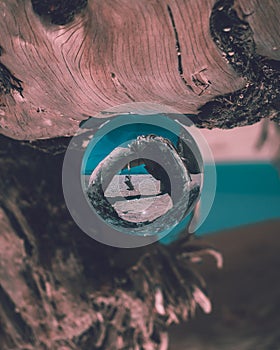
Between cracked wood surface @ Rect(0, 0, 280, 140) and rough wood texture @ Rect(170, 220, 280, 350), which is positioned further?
rough wood texture @ Rect(170, 220, 280, 350)

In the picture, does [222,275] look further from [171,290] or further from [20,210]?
[20,210]

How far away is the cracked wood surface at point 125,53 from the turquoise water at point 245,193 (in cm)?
104

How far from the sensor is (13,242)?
5.74 feet

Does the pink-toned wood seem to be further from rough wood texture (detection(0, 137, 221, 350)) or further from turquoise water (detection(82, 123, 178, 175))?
rough wood texture (detection(0, 137, 221, 350))

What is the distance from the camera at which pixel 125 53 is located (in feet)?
3.37

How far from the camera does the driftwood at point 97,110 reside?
98 cm

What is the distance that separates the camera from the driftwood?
984 mm

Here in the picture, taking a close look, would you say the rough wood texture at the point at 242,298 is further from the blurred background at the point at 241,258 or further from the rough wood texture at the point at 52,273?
the rough wood texture at the point at 52,273

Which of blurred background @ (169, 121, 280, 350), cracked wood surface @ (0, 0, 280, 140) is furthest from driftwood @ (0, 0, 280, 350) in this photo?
blurred background @ (169, 121, 280, 350)

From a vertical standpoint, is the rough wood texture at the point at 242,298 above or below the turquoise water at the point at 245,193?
below

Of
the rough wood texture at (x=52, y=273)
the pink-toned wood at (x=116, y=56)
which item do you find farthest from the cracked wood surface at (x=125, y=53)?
the rough wood texture at (x=52, y=273)

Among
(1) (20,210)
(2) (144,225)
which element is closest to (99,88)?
(2) (144,225)

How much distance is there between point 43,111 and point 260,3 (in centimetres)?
72

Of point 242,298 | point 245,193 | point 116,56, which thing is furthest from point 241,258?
point 116,56
